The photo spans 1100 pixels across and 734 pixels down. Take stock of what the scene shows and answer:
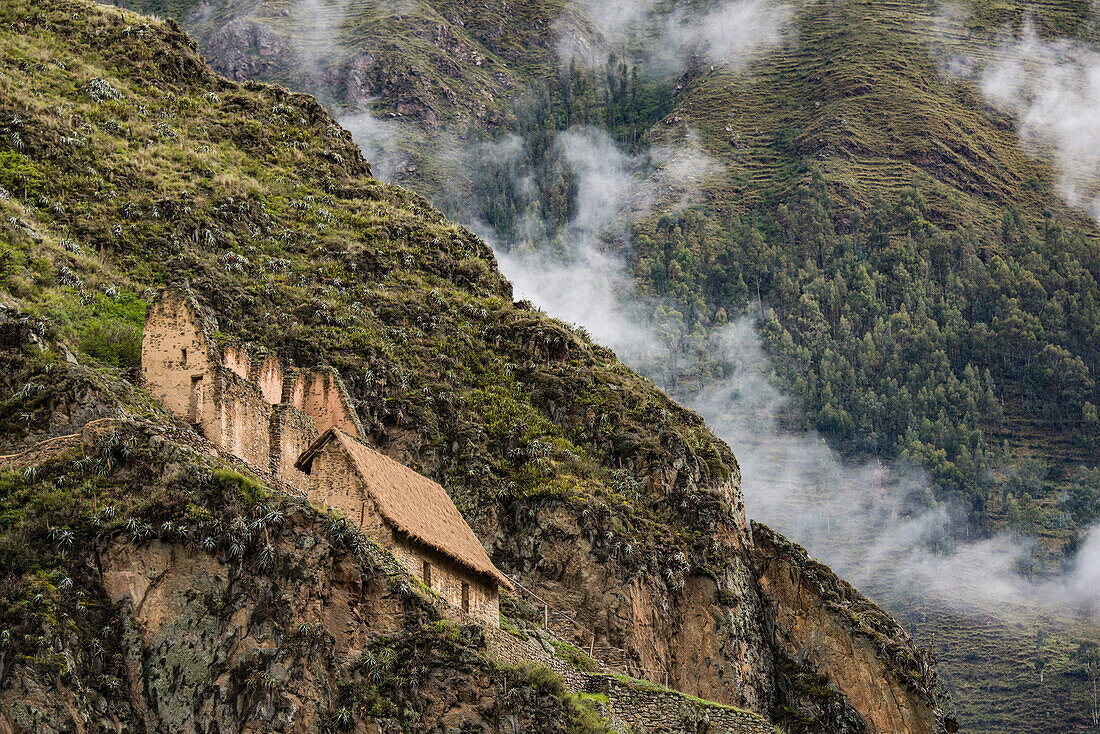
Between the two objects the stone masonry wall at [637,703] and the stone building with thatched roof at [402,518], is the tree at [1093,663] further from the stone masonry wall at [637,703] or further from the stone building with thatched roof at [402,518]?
the stone building with thatched roof at [402,518]

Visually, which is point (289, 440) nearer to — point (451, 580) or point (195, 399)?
point (195, 399)

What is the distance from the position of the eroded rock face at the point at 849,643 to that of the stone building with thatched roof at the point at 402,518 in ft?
51.0

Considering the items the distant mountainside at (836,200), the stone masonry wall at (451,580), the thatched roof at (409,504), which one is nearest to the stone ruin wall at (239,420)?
the thatched roof at (409,504)

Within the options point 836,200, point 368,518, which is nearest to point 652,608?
point 368,518

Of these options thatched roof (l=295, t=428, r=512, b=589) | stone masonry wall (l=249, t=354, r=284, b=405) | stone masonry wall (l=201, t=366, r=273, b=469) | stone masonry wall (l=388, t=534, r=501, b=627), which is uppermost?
stone masonry wall (l=249, t=354, r=284, b=405)

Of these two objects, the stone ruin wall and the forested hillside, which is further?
the forested hillside

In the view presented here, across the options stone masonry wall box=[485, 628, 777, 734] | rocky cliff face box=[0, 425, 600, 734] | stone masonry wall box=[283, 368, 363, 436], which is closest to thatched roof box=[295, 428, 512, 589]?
stone masonry wall box=[485, 628, 777, 734]

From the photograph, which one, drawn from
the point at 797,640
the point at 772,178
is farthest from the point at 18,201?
the point at 772,178

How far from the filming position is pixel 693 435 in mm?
51625

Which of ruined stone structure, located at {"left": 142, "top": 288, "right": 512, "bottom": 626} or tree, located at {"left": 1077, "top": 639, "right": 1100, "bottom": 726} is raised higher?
tree, located at {"left": 1077, "top": 639, "right": 1100, "bottom": 726}

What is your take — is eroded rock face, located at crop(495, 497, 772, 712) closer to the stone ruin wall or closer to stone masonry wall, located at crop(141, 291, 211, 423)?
the stone ruin wall

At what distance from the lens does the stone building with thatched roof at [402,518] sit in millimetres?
32656

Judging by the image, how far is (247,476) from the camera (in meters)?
29.8

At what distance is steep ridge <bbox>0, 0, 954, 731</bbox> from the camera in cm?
2702
